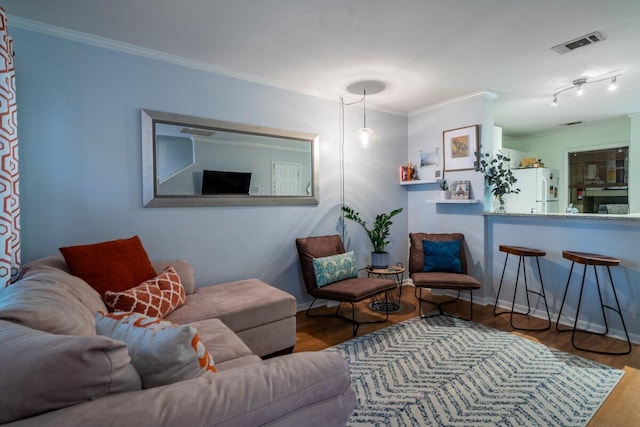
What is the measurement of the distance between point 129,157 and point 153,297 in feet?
4.08

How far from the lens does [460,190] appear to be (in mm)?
3840

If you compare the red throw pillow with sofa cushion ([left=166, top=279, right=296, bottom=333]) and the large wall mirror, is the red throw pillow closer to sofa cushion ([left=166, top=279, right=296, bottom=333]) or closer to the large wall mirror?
sofa cushion ([left=166, top=279, right=296, bottom=333])

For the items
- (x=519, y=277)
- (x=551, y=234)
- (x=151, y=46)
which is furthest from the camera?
(x=519, y=277)

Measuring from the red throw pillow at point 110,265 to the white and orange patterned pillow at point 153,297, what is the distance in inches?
2.7

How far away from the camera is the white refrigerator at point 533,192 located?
5.12m

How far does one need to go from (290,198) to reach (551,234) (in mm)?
2758

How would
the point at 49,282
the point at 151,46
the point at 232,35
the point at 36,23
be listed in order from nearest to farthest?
the point at 49,282 < the point at 36,23 < the point at 232,35 < the point at 151,46

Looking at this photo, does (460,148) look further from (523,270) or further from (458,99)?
(523,270)

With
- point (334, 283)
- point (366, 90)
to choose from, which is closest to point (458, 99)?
point (366, 90)

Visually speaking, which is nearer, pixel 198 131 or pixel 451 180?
pixel 198 131

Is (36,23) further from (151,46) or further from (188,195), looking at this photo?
(188,195)

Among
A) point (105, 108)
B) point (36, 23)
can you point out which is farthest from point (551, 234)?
point (36, 23)

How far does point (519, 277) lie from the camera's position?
3490mm

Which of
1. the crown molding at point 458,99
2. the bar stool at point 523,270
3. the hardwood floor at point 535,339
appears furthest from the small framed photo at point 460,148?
the hardwood floor at point 535,339
